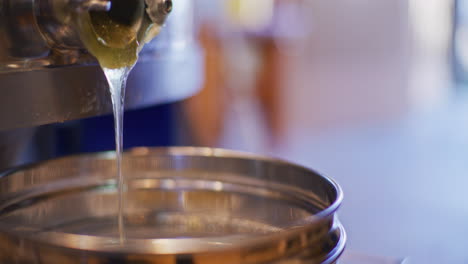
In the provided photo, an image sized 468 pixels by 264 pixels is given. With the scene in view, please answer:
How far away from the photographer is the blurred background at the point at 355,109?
1.21 metres

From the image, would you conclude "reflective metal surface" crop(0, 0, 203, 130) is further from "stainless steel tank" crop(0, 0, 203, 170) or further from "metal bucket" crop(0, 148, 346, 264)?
"metal bucket" crop(0, 148, 346, 264)

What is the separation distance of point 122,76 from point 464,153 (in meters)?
2.24

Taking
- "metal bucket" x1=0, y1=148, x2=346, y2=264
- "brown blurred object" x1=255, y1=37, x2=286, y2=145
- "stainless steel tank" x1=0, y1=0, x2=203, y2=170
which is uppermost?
"stainless steel tank" x1=0, y1=0, x2=203, y2=170

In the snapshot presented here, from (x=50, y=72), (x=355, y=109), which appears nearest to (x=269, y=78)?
(x=355, y=109)

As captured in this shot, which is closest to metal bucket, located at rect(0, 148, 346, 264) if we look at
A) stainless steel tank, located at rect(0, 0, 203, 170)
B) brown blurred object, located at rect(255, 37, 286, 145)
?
stainless steel tank, located at rect(0, 0, 203, 170)

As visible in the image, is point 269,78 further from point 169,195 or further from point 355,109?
point 169,195

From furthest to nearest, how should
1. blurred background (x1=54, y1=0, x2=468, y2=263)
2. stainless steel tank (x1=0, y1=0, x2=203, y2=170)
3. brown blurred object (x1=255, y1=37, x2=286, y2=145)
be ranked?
brown blurred object (x1=255, y1=37, x2=286, y2=145)
blurred background (x1=54, y1=0, x2=468, y2=263)
stainless steel tank (x1=0, y1=0, x2=203, y2=170)

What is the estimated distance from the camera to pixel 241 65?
5.00 meters

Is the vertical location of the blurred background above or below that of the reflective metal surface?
below

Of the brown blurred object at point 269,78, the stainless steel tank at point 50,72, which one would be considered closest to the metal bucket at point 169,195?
the stainless steel tank at point 50,72

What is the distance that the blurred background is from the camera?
1.21m

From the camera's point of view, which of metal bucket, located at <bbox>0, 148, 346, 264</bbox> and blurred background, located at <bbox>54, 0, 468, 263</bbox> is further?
blurred background, located at <bbox>54, 0, 468, 263</bbox>

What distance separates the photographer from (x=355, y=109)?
16.2ft

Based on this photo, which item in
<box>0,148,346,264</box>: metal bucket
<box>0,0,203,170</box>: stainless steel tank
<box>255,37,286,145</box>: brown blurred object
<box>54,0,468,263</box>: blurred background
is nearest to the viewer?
<box>0,0,203,170</box>: stainless steel tank
